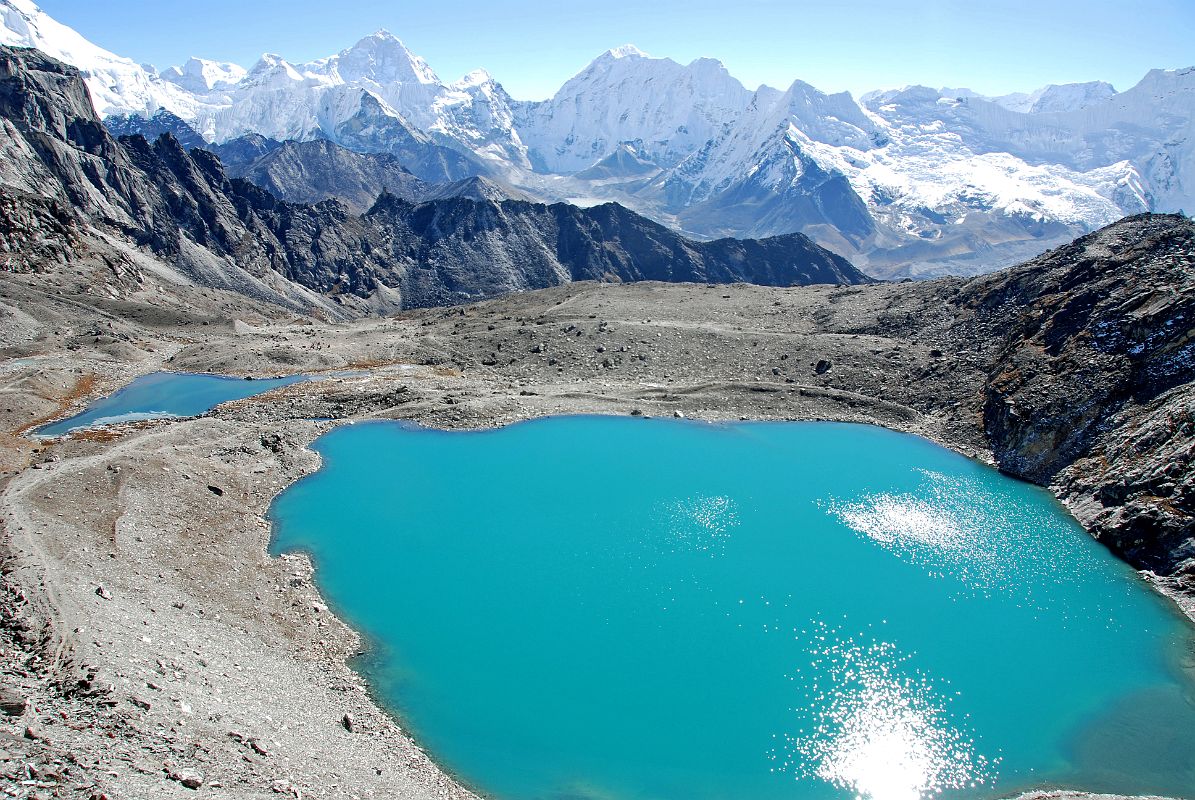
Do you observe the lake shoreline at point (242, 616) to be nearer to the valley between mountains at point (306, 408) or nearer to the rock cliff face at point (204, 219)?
the valley between mountains at point (306, 408)

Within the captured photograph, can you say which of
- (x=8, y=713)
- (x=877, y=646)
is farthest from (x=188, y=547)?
(x=877, y=646)

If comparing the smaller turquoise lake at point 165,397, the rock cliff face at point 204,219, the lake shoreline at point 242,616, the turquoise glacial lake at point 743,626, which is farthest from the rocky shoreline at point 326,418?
the rock cliff face at point 204,219

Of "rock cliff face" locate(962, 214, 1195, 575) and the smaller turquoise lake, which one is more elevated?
"rock cliff face" locate(962, 214, 1195, 575)

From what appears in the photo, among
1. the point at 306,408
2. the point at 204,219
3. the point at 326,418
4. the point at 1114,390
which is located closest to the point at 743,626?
the point at 1114,390

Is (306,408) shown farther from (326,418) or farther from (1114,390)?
(1114,390)

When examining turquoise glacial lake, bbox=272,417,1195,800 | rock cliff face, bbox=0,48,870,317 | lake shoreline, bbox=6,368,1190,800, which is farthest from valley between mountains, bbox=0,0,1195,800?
turquoise glacial lake, bbox=272,417,1195,800

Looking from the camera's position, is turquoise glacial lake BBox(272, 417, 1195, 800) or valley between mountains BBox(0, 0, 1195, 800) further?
turquoise glacial lake BBox(272, 417, 1195, 800)

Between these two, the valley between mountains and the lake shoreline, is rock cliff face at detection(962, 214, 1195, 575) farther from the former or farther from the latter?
the lake shoreline

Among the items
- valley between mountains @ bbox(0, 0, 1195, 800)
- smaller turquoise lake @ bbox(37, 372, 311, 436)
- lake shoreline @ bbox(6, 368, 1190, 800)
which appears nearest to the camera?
valley between mountains @ bbox(0, 0, 1195, 800)
